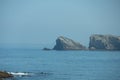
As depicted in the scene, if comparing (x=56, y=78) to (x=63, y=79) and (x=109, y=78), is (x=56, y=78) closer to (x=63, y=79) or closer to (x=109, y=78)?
(x=63, y=79)

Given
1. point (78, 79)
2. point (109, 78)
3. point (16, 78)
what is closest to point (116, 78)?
point (109, 78)

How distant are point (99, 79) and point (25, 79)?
50.7ft

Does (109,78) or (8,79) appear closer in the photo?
(8,79)

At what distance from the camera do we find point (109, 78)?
92.8 m

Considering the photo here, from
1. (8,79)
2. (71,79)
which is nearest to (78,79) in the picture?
(71,79)

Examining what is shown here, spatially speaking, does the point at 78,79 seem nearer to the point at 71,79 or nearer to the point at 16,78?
the point at 71,79

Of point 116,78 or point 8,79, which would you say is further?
point 116,78

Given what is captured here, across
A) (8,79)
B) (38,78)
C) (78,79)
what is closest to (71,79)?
(78,79)

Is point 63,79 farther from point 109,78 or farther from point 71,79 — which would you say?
point 109,78

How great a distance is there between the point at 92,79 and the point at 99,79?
1490 millimetres

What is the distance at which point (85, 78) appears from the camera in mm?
92312

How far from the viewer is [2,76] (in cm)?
8481

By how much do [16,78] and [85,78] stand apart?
15.0 metres

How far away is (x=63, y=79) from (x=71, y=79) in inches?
65.6
